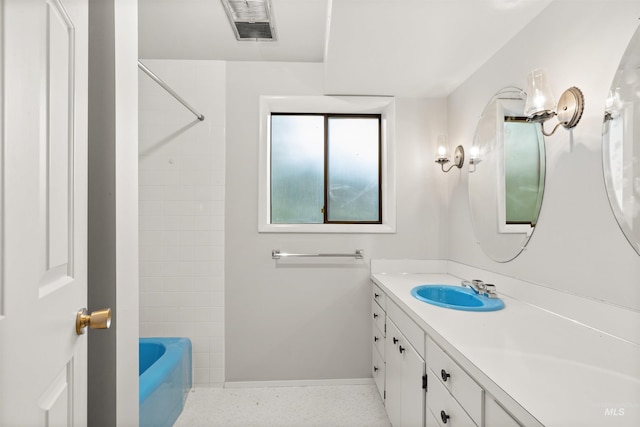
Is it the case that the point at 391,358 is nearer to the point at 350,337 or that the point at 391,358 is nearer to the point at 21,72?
the point at 350,337

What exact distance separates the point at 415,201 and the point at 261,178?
3.82ft

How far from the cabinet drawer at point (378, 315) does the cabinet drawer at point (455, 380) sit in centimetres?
75

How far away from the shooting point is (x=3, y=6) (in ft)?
1.47

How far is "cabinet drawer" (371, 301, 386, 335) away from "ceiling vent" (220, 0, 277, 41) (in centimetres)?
186

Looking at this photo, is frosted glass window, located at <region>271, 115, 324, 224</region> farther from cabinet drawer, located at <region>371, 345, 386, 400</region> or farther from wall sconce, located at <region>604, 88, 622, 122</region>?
wall sconce, located at <region>604, 88, 622, 122</region>

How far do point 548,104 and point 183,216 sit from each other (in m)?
2.23

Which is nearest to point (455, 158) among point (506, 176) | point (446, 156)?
point (446, 156)

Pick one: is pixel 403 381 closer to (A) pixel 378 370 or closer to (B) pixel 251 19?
(A) pixel 378 370

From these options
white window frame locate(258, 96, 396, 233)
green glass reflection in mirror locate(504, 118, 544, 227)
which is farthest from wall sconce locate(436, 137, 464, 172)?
green glass reflection in mirror locate(504, 118, 544, 227)

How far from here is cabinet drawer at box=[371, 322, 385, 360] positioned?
200 cm

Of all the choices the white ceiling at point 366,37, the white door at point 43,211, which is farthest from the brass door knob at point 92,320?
the white ceiling at point 366,37

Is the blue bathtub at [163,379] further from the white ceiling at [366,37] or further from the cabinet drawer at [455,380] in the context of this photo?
the white ceiling at [366,37]

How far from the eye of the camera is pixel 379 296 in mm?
2082

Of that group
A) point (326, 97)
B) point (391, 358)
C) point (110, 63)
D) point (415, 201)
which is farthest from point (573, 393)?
point (326, 97)
